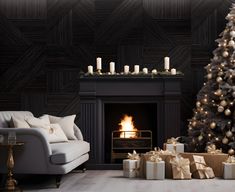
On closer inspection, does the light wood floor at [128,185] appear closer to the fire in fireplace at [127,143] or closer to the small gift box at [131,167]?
the small gift box at [131,167]

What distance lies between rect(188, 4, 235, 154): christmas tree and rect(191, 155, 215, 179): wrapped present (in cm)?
59

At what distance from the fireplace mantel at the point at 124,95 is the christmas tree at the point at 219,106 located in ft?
1.16

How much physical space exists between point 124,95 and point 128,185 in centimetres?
227

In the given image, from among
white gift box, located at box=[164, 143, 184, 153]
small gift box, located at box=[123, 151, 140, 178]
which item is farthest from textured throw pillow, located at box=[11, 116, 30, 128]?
white gift box, located at box=[164, 143, 184, 153]

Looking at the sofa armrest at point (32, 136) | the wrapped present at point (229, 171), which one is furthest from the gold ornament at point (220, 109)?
the sofa armrest at point (32, 136)

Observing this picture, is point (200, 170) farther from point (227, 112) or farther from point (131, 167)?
point (227, 112)

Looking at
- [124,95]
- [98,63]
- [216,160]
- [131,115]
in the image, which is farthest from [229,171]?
[98,63]

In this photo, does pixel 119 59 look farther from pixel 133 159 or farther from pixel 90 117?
pixel 133 159

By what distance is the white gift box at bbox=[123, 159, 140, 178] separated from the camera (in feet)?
22.5

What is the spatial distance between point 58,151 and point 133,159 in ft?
4.15

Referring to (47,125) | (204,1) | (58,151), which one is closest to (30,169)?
(58,151)

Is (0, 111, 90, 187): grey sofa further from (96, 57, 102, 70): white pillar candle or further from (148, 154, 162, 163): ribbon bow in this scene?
(96, 57, 102, 70): white pillar candle

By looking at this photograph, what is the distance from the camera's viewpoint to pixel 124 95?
8.14 meters

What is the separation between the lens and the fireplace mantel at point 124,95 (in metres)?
8.08
